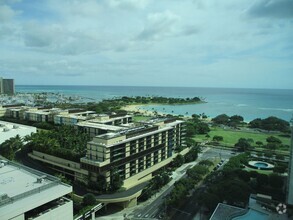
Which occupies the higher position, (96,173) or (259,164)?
(96,173)

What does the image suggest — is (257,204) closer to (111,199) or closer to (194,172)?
(194,172)

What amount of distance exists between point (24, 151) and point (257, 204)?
3404 centimetres

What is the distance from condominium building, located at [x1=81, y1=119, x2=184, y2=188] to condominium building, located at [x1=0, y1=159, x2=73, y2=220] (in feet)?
27.3

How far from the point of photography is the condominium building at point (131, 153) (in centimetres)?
2933

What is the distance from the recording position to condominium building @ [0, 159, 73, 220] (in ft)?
54.4

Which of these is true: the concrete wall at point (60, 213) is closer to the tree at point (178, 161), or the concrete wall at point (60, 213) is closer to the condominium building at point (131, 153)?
the condominium building at point (131, 153)

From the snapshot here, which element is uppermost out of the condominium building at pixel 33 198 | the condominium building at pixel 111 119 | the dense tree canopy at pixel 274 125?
the condominium building at pixel 111 119

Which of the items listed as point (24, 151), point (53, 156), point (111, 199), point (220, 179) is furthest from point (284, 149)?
point (24, 151)

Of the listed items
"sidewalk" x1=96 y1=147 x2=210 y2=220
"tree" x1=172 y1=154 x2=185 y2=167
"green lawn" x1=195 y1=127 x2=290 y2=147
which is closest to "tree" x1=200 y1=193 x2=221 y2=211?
"sidewalk" x1=96 y1=147 x2=210 y2=220

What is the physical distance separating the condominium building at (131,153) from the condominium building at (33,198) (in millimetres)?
8313

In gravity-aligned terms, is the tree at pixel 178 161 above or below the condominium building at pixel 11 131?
below

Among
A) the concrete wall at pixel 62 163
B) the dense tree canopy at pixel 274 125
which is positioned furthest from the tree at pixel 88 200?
the dense tree canopy at pixel 274 125

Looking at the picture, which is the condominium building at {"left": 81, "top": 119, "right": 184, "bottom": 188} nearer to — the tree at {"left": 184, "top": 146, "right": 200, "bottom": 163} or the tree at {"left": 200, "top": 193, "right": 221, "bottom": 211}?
the tree at {"left": 184, "top": 146, "right": 200, "bottom": 163}

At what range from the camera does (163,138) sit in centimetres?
3872
